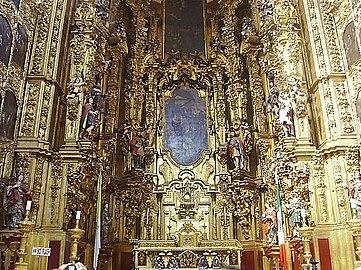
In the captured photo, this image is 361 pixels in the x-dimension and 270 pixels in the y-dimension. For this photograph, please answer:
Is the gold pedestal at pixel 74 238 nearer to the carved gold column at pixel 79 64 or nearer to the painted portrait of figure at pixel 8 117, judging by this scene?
the carved gold column at pixel 79 64

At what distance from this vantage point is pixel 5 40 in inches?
442

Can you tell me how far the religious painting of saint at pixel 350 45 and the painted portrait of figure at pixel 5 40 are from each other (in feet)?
31.3

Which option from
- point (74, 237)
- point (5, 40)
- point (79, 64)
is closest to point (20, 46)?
point (5, 40)

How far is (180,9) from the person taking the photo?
20672mm

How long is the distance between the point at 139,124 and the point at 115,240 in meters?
4.84

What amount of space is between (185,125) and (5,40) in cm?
909

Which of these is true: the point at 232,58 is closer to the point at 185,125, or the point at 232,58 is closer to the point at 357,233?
the point at 185,125

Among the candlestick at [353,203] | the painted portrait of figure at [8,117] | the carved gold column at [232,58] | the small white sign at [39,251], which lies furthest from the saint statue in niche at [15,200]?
the carved gold column at [232,58]

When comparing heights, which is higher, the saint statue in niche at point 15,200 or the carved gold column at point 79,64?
Result: the carved gold column at point 79,64

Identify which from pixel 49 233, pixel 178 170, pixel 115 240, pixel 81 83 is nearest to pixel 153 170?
pixel 178 170

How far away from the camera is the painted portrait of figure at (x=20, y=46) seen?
471 inches

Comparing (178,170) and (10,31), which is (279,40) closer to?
(178,170)

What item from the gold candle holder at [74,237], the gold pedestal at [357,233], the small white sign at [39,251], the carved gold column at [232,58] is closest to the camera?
the gold pedestal at [357,233]

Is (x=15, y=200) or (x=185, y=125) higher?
(x=185, y=125)
